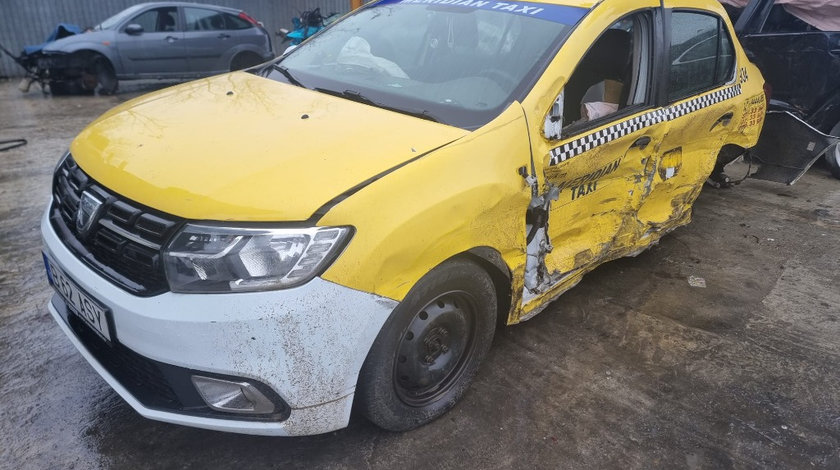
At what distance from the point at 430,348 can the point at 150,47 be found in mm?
9729

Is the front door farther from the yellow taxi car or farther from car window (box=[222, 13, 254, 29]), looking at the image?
car window (box=[222, 13, 254, 29])

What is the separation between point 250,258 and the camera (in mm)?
1845

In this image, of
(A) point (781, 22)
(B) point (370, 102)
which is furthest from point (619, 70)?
(A) point (781, 22)

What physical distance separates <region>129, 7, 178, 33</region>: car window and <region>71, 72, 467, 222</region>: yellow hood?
8.57m

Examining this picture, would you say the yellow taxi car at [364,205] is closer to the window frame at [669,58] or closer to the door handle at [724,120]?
the window frame at [669,58]

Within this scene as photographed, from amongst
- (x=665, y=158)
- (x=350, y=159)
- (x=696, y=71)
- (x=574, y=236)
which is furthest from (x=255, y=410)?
(x=696, y=71)

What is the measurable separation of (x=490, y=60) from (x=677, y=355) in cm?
178

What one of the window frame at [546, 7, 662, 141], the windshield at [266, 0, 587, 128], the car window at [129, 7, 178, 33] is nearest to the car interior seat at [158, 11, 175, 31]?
the car window at [129, 7, 178, 33]

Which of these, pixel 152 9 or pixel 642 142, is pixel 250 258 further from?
pixel 152 9

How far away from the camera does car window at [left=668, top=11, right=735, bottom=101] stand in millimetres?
3340

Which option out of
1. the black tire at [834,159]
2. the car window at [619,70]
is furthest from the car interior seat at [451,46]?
the black tire at [834,159]

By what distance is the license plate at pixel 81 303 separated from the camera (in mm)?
2018

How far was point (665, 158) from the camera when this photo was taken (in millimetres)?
3383

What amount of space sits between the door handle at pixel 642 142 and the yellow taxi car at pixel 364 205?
0.01 metres
